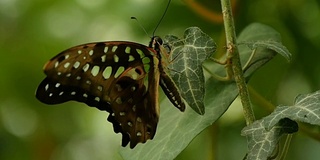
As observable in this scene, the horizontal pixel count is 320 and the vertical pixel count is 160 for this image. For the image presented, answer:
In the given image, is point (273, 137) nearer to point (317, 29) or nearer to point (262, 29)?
→ point (262, 29)

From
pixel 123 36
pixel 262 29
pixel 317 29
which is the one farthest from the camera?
pixel 123 36

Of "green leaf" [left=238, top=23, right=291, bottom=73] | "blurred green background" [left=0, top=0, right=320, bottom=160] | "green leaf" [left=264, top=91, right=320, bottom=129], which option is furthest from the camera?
"blurred green background" [left=0, top=0, right=320, bottom=160]

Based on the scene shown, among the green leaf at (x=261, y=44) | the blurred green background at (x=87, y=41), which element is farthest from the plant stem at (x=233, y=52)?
the blurred green background at (x=87, y=41)

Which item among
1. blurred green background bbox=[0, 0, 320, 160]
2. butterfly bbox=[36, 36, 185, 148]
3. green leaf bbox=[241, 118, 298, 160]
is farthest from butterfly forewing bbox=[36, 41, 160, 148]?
blurred green background bbox=[0, 0, 320, 160]

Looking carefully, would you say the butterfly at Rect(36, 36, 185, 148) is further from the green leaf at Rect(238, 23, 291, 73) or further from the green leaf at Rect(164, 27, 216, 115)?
the green leaf at Rect(238, 23, 291, 73)

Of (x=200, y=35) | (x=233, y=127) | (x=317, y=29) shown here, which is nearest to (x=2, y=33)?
(x=233, y=127)

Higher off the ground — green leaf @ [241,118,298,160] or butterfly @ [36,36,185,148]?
butterfly @ [36,36,185,148]

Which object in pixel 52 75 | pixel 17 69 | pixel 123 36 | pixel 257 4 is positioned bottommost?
pixel 17 69
